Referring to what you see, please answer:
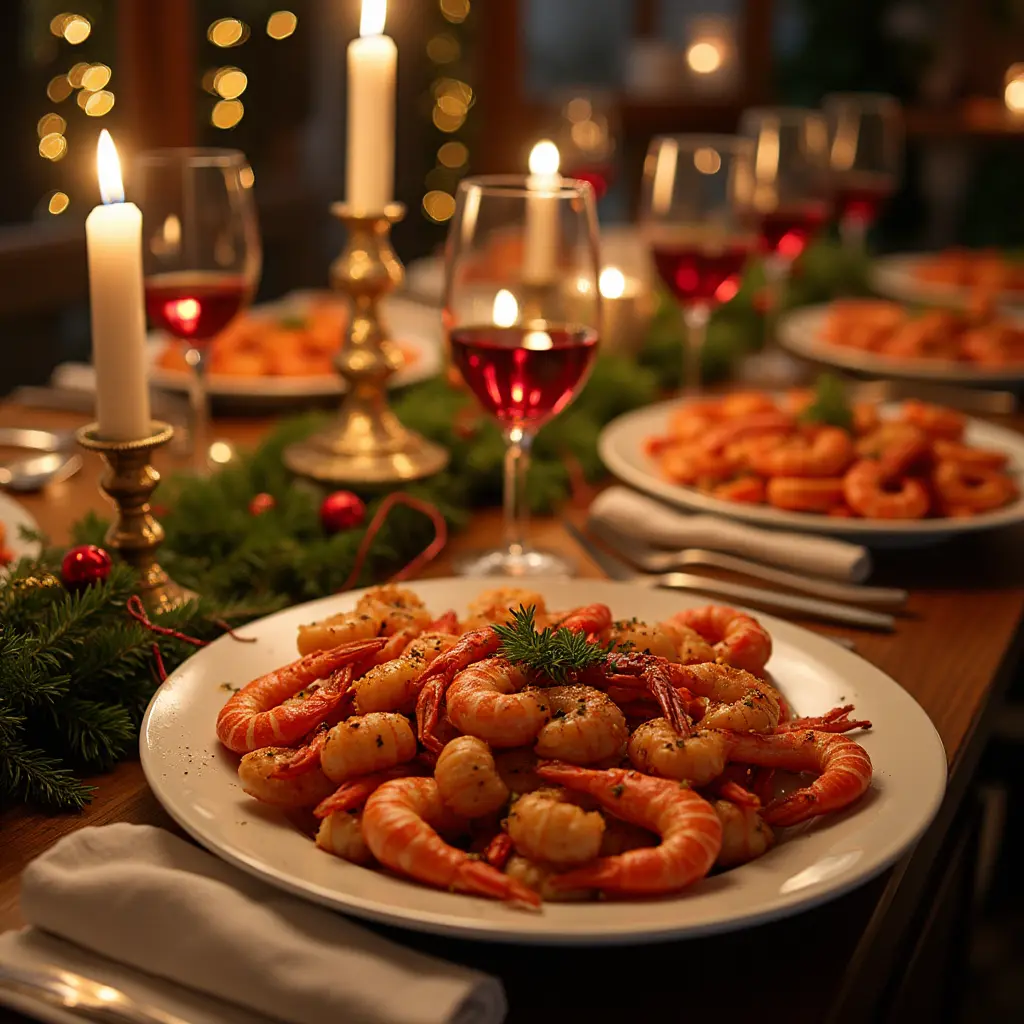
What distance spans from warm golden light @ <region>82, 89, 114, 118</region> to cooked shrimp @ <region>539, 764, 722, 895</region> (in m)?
3.67

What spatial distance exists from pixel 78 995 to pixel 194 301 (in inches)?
41.6

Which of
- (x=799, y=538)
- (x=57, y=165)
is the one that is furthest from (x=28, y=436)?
(x=57, y=165)

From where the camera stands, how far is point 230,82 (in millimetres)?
4836

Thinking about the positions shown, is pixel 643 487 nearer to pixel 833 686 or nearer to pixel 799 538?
pixel 799 538

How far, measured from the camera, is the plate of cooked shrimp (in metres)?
0.76

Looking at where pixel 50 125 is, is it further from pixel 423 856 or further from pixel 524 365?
pixel 423 856

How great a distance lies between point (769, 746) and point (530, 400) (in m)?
0.61

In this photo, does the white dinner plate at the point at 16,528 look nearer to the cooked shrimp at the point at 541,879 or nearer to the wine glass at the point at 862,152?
the cooked shrimp at the point at 541,879

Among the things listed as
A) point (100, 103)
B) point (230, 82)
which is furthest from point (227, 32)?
point (100, 103)

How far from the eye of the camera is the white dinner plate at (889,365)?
7.45 ft

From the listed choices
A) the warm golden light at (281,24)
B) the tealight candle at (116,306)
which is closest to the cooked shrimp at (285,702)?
the tealight candle at (116,306)

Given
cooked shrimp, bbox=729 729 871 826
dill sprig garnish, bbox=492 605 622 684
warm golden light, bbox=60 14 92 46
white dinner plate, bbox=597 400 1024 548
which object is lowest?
white dinner plate, bbox=597 400 1024 548

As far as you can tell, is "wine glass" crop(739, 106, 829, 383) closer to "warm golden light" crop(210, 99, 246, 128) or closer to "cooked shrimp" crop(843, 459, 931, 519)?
"cooked shrimp" crop(843, 459, 931, 519)

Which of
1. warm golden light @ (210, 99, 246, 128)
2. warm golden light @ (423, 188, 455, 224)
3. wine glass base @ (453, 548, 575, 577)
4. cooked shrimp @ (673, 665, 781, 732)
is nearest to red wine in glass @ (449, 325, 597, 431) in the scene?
wine glass base @ (453, 548, 575, 577)
